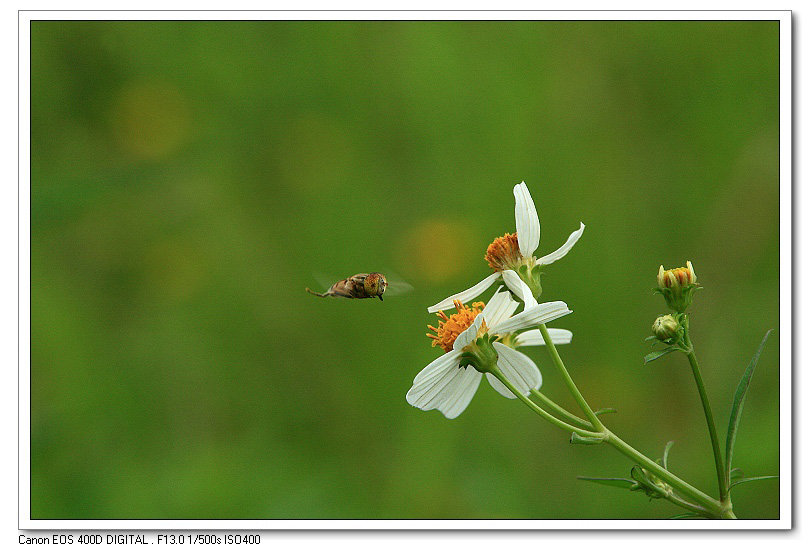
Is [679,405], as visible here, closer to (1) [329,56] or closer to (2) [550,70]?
(2) [550,70]

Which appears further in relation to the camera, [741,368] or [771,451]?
[741,368]

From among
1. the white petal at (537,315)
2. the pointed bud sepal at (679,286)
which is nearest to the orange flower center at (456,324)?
the white petal at (537,315)

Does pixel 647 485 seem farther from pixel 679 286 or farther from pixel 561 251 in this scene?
pixel 561 251

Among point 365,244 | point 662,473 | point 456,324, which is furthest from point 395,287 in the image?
point 365,244

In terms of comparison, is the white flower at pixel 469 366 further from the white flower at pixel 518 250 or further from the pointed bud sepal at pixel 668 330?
Answer: the pointed bud sepal at pixel 668 330

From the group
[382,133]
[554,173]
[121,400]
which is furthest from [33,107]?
[554,173]

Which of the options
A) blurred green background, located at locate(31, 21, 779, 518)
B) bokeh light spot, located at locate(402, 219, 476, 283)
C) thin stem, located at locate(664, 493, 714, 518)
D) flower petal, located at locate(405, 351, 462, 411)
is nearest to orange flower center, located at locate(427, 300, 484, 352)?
flower petal, located at locate(405, 351, 462, 411)

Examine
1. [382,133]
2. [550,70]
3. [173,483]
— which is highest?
[550,70]
